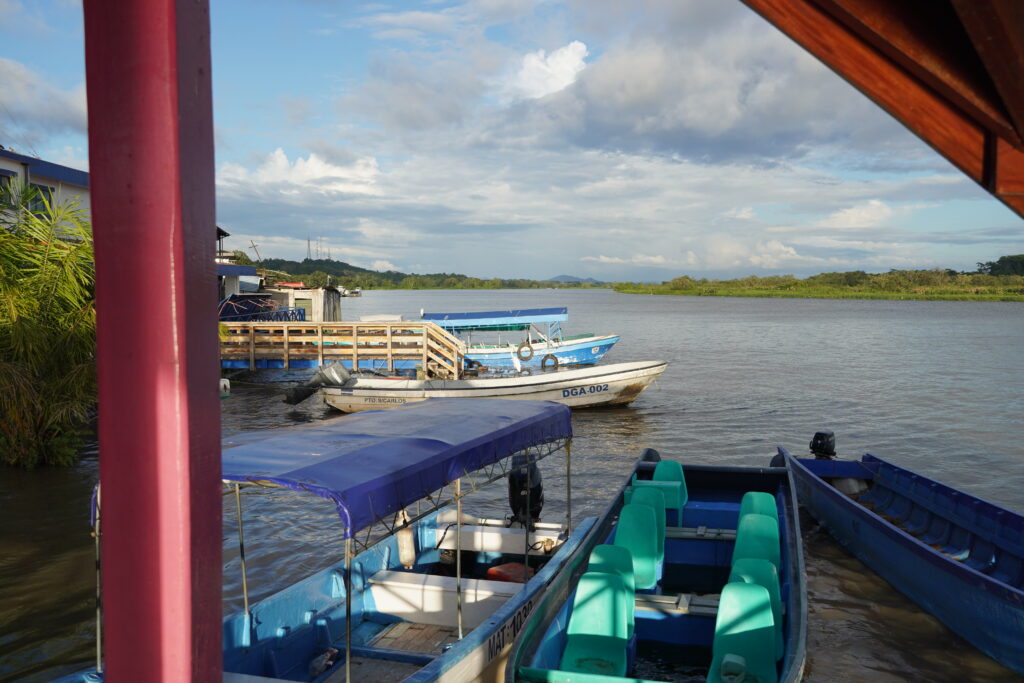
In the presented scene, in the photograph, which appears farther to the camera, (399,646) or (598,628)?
(399,646)

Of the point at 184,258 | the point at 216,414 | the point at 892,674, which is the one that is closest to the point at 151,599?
the point at 216,414

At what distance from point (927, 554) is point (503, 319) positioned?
22.7 meters

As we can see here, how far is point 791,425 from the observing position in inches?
963

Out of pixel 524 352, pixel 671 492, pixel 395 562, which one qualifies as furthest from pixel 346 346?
pixel 671 492

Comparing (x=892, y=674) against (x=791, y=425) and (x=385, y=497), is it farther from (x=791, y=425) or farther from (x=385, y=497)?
(x=791, y=425)

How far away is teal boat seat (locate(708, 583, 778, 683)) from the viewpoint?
6.56 metres

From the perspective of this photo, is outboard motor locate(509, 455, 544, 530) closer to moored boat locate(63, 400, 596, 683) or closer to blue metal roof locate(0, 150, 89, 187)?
moored boat locate(63, 400, 596, 683)

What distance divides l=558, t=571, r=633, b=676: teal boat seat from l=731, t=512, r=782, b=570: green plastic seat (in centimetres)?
217

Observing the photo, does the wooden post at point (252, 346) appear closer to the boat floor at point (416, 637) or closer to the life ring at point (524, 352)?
the life ring at point (524, 352)

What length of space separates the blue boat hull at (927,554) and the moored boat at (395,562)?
187 inches

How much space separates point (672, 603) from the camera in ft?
26.6

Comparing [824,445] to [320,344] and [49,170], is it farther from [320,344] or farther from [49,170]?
[49,170]

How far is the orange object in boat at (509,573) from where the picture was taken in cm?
953

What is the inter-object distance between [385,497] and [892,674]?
705 centimetres
